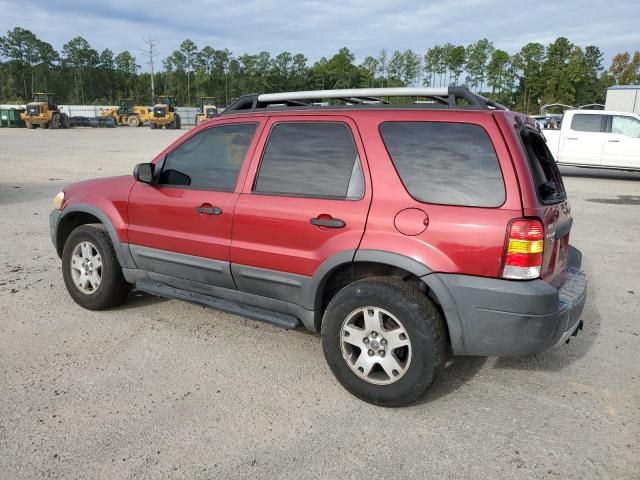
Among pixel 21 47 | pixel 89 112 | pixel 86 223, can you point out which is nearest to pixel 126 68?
pixel 21 47

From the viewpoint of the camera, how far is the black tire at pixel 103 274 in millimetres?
4254

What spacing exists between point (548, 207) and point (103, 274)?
346 centimetres

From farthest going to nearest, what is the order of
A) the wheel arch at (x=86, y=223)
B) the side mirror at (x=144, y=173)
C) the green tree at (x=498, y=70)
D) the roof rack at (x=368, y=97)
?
the green tree at (x=498, y=70), the wheel arch at (x=86, y=223), the side mirror at (x=144, y=173), the roof rack at (x=368, y=97)

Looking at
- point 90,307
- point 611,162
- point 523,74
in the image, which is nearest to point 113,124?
point 611,162

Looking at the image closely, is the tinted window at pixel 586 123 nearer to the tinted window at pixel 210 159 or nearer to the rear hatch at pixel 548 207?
the rear hatch at pixel 548 207

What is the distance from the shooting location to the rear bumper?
106 inches

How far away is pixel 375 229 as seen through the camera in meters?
2.99

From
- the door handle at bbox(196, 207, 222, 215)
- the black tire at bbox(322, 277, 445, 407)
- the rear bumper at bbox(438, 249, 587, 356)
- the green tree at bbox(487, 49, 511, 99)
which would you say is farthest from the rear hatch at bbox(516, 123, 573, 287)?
the green tree at bbox(487, 49, 511, 99)

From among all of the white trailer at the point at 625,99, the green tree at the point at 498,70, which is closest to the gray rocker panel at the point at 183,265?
the white trailer at the point at 625,99

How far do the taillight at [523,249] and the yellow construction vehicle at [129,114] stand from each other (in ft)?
156

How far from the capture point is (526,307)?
2.68m

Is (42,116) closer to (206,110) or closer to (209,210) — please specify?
(206,110)

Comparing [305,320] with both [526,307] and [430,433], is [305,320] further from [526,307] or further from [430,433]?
[526,307]

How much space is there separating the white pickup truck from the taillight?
13428 mm
